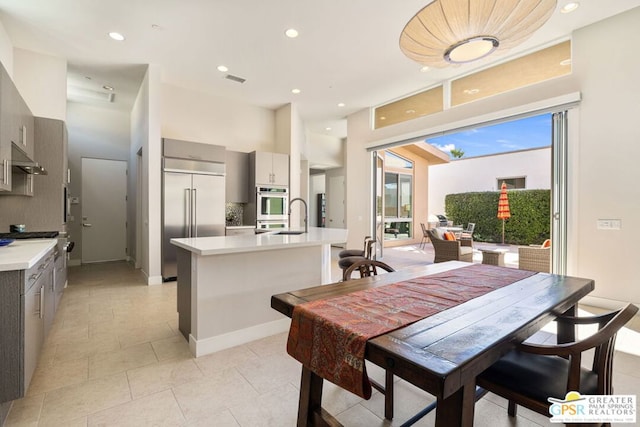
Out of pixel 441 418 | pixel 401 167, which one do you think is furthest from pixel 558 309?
pixel 401 167

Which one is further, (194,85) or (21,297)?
(194,85)

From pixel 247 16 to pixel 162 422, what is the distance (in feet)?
Answer: 13.1

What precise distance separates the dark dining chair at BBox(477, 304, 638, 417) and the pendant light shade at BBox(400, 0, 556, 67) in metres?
1.73

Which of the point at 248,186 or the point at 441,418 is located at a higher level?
the point at 248,186

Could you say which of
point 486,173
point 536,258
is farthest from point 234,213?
point 486,173

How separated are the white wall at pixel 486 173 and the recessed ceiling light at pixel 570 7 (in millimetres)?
8289

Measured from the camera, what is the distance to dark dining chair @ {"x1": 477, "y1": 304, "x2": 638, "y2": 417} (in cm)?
108

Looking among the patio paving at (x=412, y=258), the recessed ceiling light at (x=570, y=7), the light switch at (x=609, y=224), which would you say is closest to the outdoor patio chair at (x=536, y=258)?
the light switch at (x=609, y=224)

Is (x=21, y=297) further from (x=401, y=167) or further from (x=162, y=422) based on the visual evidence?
(x=401, y=167)

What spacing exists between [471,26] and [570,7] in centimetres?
260

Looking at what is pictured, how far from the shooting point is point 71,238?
6.20 meters

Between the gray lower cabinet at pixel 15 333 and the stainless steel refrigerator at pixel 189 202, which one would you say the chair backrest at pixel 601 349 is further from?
the stainless steel refrigerator at pixel 189 202

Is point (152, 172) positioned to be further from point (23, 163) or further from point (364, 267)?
point (364, 267)

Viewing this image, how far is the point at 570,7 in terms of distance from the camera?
3.31 m
